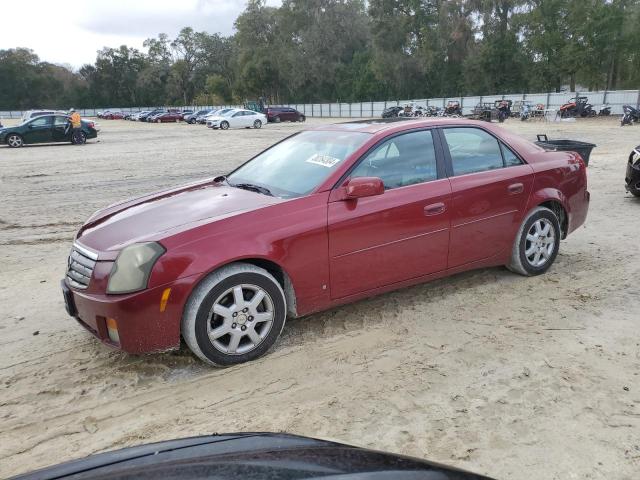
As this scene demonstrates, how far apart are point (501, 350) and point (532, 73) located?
178ft

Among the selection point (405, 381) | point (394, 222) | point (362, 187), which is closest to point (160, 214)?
point (362, 187)

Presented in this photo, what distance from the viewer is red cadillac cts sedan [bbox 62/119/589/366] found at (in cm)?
342

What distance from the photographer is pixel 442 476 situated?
5.51ft

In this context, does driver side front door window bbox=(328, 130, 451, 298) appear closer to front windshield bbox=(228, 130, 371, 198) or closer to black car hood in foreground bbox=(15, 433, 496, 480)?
front windshield bbox=(228, 130, 371, 198)

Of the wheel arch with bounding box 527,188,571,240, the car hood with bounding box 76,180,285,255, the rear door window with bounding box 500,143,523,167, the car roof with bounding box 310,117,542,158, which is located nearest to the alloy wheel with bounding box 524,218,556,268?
the wheel arch with bounding box 527,188,571,240

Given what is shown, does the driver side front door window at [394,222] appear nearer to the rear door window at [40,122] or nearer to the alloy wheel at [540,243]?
the alloy wheel at [540,243]

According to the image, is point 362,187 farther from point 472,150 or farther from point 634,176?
point 634,176

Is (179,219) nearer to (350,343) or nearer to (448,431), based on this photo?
(350,343)

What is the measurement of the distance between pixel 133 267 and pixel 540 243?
386cm

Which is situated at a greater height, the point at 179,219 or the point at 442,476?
the point at 179,219

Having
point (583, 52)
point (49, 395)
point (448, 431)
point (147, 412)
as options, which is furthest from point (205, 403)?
point (583, 52)

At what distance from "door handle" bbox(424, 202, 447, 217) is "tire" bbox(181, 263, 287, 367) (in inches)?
56.1

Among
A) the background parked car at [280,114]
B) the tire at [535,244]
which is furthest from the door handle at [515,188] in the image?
the background parked car at [280,114]

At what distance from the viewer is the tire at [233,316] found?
3.46 meters
